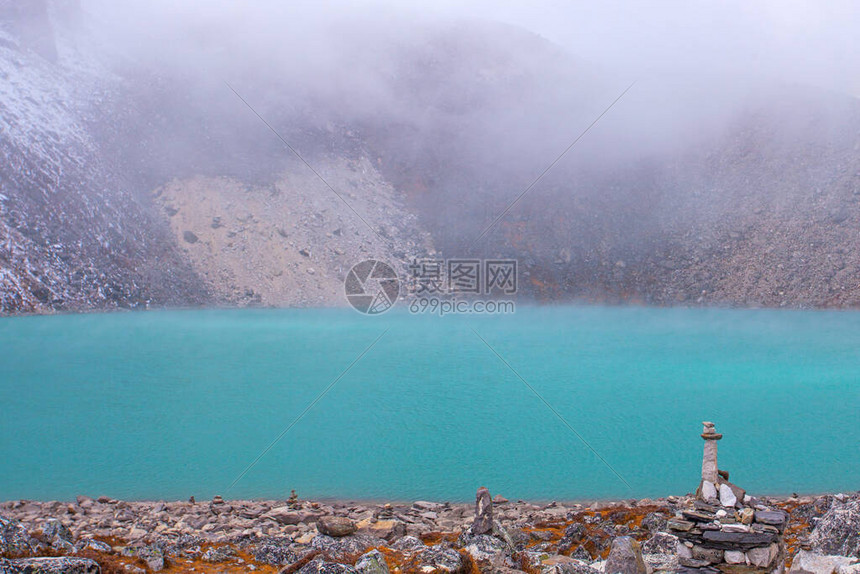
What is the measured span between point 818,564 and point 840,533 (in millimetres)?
1440

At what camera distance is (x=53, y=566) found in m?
5.10

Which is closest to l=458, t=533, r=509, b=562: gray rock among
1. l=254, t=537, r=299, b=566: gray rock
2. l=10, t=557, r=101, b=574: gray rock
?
l=254, t=537, r=299, b=566: gray rock

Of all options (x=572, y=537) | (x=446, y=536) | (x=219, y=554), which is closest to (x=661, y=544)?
(x=572, y=537)

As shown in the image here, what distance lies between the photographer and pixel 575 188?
54531 mm

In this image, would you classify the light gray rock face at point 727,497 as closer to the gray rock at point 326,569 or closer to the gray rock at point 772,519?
the gray rock at point 772,519

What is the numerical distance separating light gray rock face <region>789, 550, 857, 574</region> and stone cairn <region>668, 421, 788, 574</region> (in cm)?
27

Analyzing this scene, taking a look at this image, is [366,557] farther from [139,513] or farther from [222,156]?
[222,156]

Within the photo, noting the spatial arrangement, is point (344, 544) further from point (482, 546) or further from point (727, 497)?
point (727, 497)

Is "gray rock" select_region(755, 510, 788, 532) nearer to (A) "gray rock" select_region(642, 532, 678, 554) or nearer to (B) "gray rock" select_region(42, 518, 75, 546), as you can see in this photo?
(A) "gray rock" select_region(642, 532, 678, 554)

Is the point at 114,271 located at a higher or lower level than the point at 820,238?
lower

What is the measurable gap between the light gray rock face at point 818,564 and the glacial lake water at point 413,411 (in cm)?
684

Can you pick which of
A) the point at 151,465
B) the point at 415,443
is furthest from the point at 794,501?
the point at 151,465

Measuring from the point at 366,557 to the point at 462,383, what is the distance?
15.7 metres

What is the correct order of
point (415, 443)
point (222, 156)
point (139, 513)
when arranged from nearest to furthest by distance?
point (139, 513)
point (415, 443)
point (222, 156)
